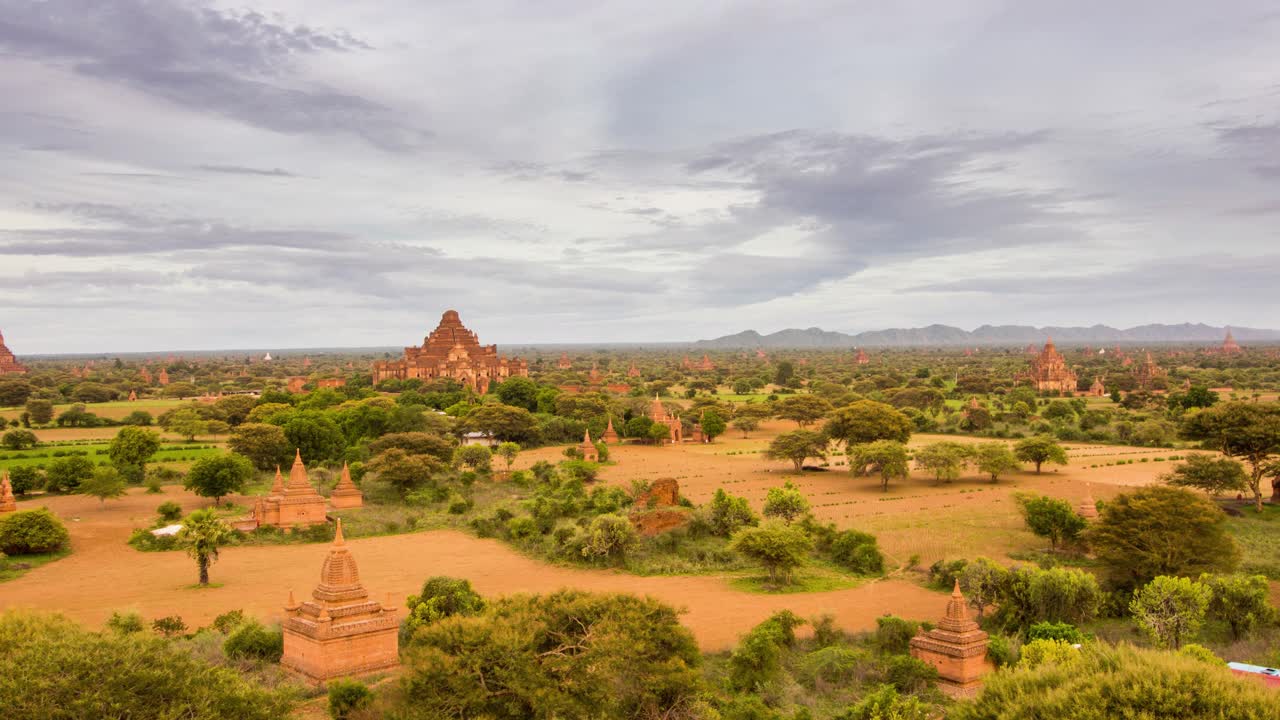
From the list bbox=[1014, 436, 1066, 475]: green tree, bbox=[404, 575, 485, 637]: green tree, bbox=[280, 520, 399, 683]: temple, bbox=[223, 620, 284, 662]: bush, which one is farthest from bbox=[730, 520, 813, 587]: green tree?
bbox=[1014, 436, 1066, 475]: green tree

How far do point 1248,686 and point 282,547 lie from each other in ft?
93.7

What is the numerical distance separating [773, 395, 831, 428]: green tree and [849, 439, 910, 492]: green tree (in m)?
22.5

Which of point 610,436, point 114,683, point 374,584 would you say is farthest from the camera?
point 610,436

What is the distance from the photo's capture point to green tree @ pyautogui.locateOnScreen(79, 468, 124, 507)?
118 ft

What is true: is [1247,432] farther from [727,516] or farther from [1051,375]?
[1051,375]

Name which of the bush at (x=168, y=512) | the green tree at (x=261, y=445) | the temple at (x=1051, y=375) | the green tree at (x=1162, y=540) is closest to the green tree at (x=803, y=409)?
the green tree at (x=261, y=445)

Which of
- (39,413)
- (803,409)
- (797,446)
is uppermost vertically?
(39,413)

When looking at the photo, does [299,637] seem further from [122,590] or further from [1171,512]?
[1171,512]

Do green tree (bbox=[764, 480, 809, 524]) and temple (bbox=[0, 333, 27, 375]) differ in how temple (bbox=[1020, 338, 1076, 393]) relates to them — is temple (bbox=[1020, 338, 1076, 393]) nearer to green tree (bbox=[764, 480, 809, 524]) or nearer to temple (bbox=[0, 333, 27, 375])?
green tree (bbox=[764, 480, 809, 524])

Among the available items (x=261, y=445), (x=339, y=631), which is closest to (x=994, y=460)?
(x=339, y=631)

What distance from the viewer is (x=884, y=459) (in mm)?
41000

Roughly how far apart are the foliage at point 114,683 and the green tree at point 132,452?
A: 3472cm

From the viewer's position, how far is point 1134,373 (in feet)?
338

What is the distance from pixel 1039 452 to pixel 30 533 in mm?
43849
